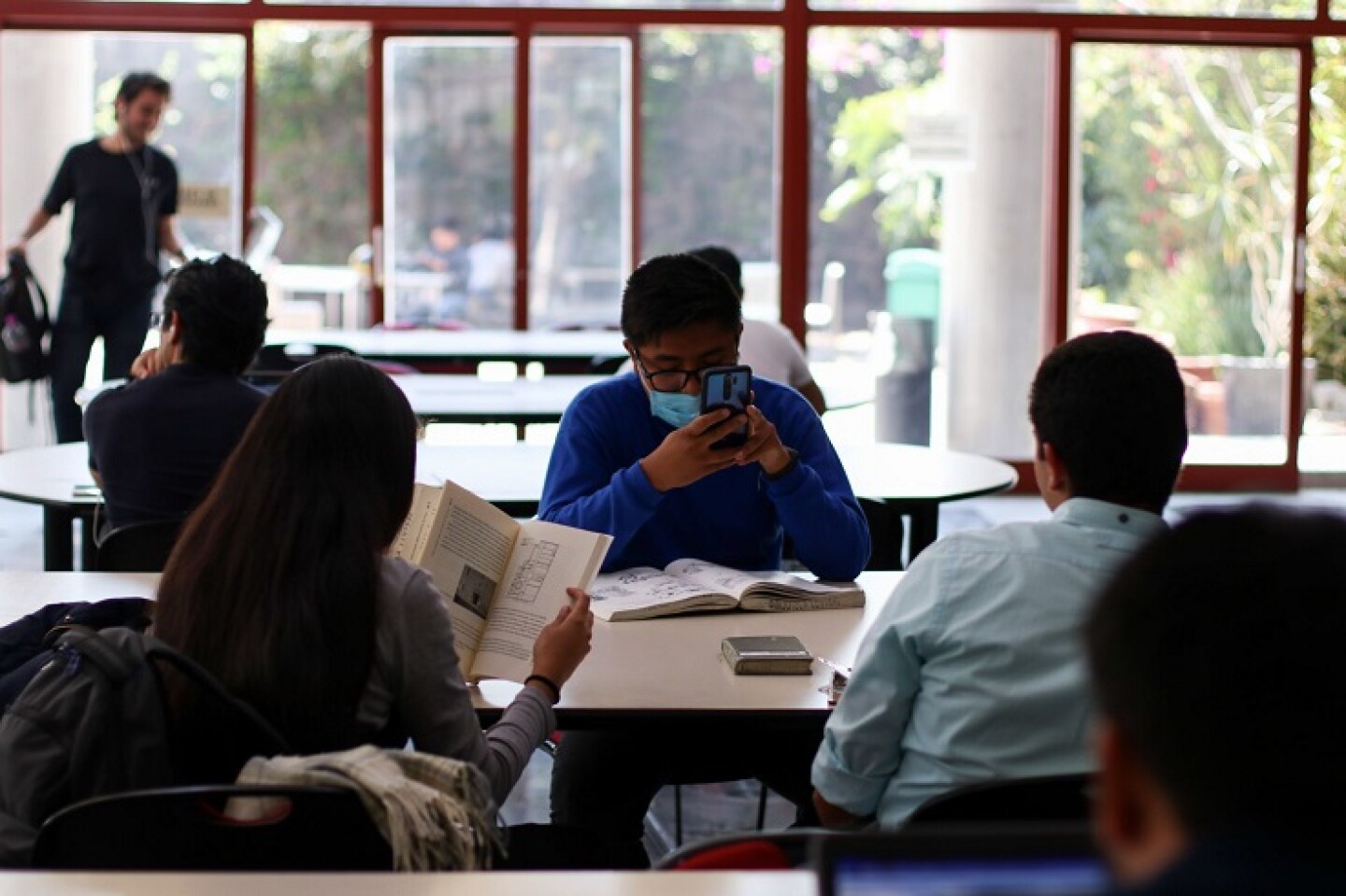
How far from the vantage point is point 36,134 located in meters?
8.77

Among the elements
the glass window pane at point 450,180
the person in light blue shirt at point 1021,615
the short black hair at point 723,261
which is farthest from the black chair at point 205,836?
the glass window pane at point 450,180

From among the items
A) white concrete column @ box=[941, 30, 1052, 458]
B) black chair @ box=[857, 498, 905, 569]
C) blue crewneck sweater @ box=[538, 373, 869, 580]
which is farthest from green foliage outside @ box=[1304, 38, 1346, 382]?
blue crewneck sweater @ box=[538, 373, 869, 580]

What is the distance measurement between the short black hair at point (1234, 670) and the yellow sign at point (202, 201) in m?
8.03

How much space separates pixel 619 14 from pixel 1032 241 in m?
2.28

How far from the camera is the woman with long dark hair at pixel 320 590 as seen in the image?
1973 millimetres

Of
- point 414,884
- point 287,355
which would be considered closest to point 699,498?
point 414,884

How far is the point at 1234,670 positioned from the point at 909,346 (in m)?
8.26

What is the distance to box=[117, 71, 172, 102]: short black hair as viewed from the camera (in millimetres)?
7477

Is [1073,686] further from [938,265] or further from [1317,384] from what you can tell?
[1317,384]

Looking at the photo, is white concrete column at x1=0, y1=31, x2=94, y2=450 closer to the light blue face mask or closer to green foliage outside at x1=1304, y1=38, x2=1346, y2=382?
green foliage outside at x1=1304, y1=38, x2=1346, y2=382

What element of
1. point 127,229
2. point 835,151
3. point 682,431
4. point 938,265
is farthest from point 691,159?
point 682,431

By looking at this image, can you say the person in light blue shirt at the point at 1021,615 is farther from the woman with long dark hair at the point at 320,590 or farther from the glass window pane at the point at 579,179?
the glass window pane at the point at 579,179

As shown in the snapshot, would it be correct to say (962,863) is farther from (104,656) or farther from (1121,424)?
(1121,424)

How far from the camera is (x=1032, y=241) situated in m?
8.92
